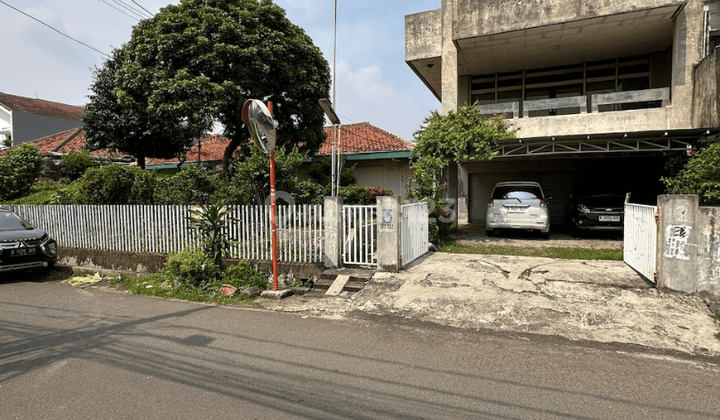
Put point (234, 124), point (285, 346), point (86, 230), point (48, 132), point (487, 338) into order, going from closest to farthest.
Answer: point (285, 346) < point (487, 338) < point (86, 230) < point (234, 124) < point (48, 132)

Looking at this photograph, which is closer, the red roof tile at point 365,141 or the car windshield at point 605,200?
the car windshield at point 605,200

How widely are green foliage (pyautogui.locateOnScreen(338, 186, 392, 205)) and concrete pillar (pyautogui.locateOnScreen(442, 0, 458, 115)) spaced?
174 inches

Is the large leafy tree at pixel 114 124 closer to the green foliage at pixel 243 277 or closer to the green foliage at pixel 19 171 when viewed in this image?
the green foliage at pixel 19 171

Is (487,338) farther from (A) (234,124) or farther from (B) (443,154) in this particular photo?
(A) (234,124)

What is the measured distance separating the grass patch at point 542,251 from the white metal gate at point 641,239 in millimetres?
957

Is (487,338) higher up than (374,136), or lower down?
lower down

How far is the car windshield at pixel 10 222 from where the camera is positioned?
30.2 ft

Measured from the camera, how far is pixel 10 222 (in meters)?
9.41

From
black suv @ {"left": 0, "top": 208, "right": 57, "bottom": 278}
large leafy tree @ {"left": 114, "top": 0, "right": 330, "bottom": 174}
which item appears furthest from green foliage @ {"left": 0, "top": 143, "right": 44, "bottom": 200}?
black suv @ {"left": 0, "top": 208, "right": 57, "bottom": 278}

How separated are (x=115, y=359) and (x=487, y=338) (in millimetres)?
4054

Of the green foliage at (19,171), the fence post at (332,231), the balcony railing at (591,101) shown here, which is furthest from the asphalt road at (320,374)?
the green foliage at (19,171)

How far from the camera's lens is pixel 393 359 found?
4.09 metres

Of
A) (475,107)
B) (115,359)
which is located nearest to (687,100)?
(475,107)

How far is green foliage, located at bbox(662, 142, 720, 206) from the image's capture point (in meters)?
7.91
